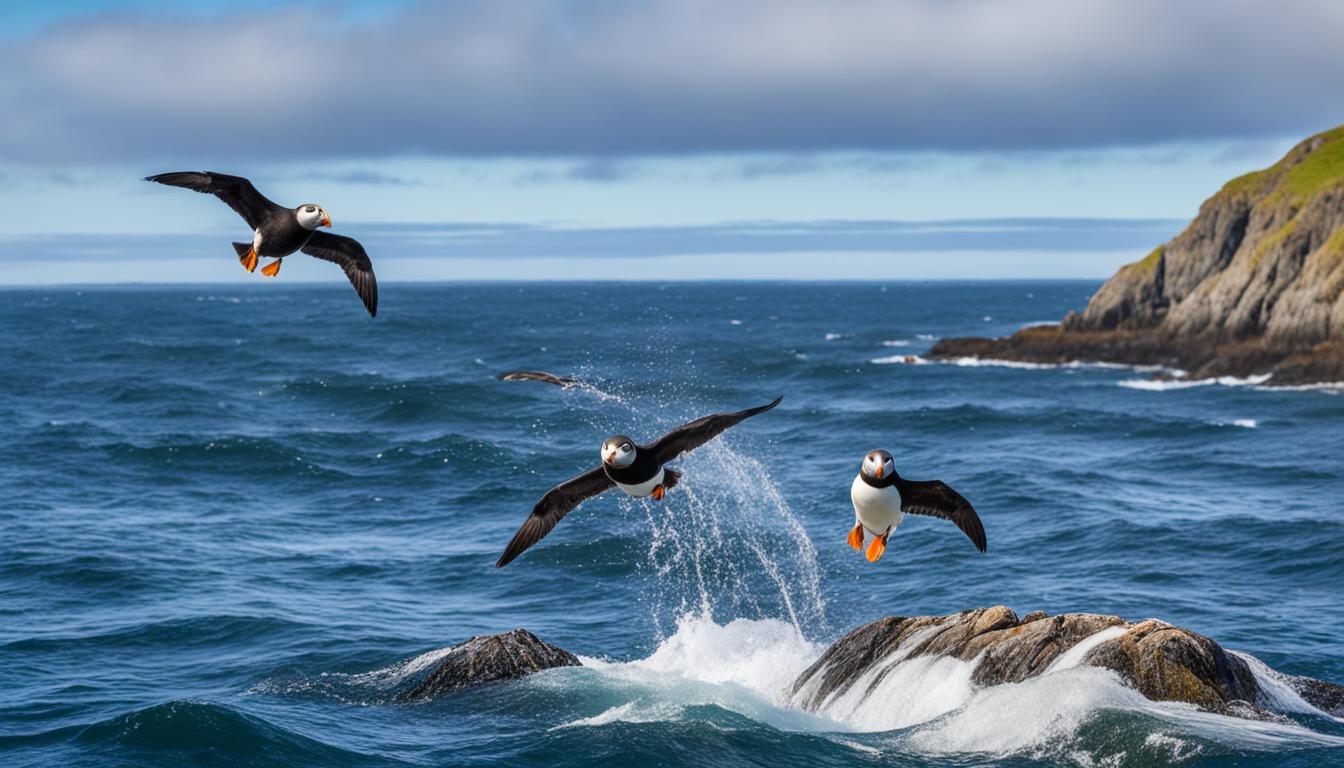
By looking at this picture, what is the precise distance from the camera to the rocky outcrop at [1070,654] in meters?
19.4

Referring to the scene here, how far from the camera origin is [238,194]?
15102mm

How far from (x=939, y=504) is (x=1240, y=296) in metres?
70.7

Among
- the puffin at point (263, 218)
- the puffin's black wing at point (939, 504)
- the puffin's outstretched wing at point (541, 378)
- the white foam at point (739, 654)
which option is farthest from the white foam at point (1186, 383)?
the puffin at point (263, 218)

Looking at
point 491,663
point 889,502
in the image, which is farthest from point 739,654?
point 889,502

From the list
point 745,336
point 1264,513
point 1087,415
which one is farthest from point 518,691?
point 745,336

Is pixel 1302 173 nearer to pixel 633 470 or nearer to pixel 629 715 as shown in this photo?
pixel 629 715

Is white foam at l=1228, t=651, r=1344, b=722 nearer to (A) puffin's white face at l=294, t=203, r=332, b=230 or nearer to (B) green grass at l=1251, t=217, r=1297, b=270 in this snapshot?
(A) puffin's white face at l=294, t=203, r=332, b=230

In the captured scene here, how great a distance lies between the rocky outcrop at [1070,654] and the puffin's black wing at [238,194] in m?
12.1

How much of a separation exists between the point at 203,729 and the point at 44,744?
2741mm

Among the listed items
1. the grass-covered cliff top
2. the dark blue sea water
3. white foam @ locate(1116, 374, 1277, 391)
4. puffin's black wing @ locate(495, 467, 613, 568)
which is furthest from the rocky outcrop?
the grass-covered cliff top

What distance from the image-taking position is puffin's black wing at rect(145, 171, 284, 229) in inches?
594

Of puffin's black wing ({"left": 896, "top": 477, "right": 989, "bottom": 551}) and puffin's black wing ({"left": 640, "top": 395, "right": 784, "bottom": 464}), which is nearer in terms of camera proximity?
puffin's black wing ({"left": 640, "top": 395, "right": 784, "bottom": 464})

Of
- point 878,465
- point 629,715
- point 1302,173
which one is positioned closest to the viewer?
point 878,465

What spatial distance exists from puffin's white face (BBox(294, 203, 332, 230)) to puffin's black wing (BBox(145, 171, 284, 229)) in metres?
0.81
